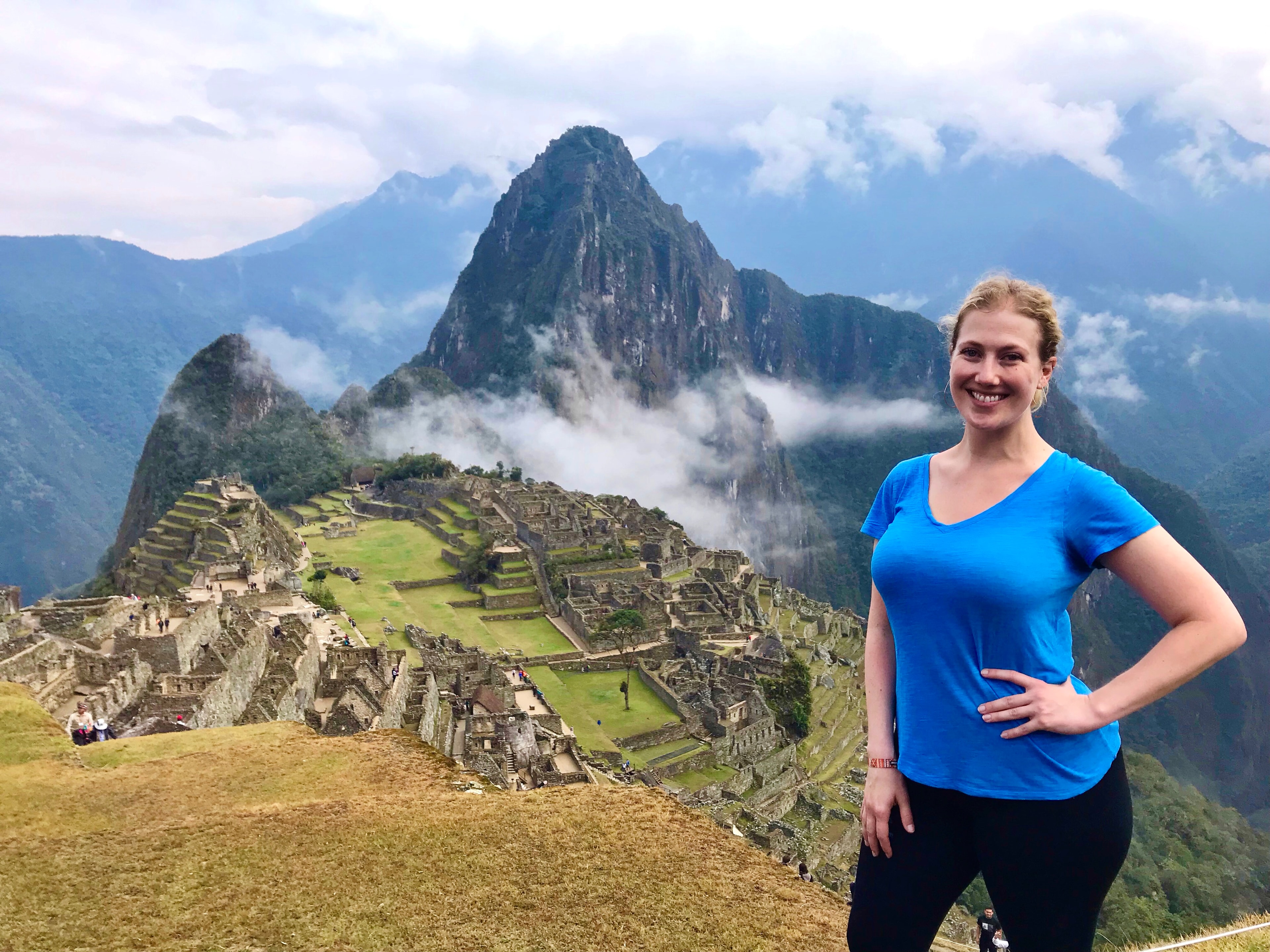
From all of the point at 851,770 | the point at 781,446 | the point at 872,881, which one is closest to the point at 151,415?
the point at 781,446

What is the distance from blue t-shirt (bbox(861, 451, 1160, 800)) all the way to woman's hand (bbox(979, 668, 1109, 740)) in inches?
1.1

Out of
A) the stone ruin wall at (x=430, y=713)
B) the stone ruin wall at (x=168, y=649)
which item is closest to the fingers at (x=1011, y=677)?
the stone ruin wall at (x=430, y=713)

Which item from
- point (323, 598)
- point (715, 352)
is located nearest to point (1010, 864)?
point (323, 598)

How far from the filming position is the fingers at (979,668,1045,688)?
95.2 inches

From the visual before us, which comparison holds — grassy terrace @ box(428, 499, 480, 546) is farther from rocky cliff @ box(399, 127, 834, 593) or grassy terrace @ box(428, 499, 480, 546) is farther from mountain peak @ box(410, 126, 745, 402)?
mountain peak @ box(410, 126, 745, 402)

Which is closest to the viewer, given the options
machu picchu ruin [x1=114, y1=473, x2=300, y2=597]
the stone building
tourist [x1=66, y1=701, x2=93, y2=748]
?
tourist [x1=66, y1=701, x2=93, y2=748]

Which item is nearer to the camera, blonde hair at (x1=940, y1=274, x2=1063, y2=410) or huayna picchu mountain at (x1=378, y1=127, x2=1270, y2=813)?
blonde hair at (x1=940, y1=274, x2=1063, y2=410)

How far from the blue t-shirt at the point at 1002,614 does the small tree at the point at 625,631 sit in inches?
1090

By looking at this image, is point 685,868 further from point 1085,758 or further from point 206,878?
point 1085,758

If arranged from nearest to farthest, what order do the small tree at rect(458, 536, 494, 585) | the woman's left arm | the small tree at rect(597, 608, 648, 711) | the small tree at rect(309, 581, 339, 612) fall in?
the woman's left arm
the small tree at rect(309, 581, 339, 612)
the small tree at rect(597, 608, 648, 711)
the small tree at rect(458, 536, 494, 585)

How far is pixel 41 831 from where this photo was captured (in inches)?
284

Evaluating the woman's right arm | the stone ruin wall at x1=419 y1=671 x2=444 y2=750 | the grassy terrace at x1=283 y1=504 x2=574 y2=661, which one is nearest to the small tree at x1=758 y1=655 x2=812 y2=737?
the grassy terrace at x1=283 y1=504 x2=574 y2=661

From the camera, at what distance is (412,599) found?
3522 centimetres

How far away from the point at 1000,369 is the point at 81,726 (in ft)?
40.5
